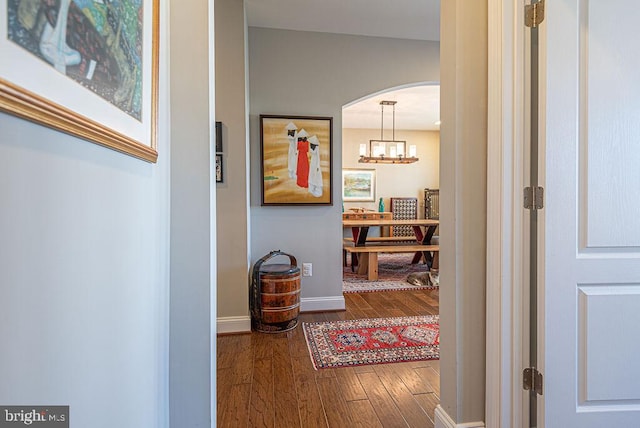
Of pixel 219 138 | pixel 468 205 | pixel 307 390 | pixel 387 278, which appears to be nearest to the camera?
pixel 468 205

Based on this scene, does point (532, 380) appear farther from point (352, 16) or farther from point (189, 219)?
point (352, 16)

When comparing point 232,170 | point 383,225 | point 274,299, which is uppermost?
point 232,170

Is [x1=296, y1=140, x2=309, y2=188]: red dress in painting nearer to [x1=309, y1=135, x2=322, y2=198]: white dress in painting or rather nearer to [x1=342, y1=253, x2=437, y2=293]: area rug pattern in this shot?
[x1=309, y1=135, x2=322, y2=198]: white dress in painting

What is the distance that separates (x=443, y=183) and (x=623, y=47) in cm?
85

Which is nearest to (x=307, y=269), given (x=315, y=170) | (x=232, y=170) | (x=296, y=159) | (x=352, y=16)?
(x=315, y=170)

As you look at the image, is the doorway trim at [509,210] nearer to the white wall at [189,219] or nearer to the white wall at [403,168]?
the white wall at [189,219]

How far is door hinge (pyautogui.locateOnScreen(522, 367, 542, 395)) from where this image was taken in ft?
4.09

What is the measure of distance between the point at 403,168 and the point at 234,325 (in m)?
6.48

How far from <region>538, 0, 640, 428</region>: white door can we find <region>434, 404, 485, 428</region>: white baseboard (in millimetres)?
266

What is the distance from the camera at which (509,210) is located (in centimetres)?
128

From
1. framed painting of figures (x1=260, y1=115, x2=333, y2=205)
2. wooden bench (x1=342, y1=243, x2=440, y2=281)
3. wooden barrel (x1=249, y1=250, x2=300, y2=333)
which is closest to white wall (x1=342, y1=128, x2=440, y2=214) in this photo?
wooden bench (x1=342, y1=243, x2=440, y2=281)

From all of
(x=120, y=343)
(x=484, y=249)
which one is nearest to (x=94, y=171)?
(x=120, y=343)

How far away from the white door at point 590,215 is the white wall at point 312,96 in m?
2.12

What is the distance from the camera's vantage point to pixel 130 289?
2.70 ft
